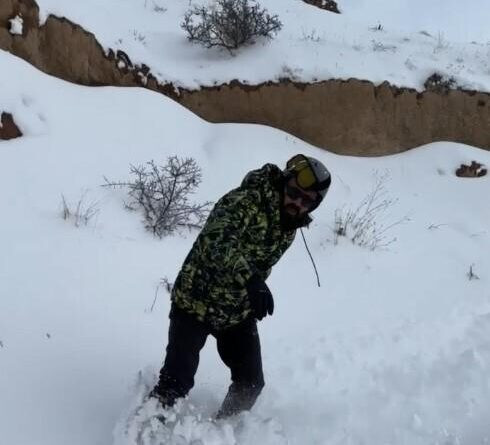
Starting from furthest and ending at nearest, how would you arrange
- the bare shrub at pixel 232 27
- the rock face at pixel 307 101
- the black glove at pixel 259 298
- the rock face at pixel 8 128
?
the bare shrub at pixel 232 27, the rock face at pixel 307 101, the rock face at pixel 8 128, the black glove at pixel 259 298

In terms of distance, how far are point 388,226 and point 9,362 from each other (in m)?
4.47

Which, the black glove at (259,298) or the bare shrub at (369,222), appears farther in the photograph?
the bare shrub at (369,222)

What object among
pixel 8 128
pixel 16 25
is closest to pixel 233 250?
pixel 8 128

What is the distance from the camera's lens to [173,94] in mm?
7723

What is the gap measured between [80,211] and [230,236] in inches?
104

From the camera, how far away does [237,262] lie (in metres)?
2.44

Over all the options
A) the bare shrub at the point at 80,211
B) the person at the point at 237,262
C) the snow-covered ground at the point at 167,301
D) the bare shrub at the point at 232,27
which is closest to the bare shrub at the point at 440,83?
the snow-covered ground at the point at 167,301

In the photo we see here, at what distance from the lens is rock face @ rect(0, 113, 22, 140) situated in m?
5.36

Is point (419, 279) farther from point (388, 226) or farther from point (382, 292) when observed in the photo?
point (388, 226)

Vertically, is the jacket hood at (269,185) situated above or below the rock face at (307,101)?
above

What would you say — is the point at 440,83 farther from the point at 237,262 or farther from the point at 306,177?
the point at 237,262

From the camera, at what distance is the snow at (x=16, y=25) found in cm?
643

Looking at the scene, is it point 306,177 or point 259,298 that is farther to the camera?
point 306,177

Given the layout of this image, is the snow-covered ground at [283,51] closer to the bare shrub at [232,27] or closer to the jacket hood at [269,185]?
the bare shrub at [232,27]
